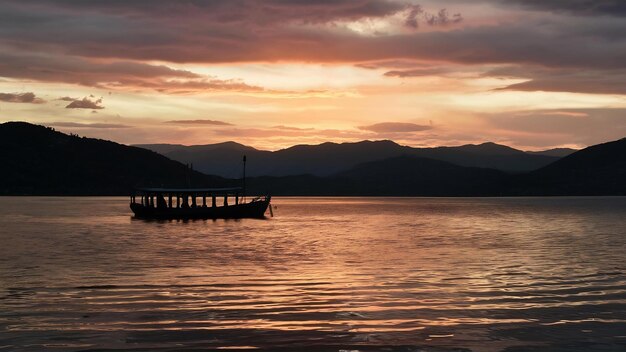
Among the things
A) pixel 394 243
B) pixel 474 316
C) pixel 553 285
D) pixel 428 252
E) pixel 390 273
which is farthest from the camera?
pixel 394 243

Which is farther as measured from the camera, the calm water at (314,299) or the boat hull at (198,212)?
the boat hull at (198,212)

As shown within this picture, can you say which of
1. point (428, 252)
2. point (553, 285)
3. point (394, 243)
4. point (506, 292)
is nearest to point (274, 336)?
point (506, 292)

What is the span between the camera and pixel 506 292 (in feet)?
91.0

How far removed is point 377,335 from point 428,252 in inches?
1204

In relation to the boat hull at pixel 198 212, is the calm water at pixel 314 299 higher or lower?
lower

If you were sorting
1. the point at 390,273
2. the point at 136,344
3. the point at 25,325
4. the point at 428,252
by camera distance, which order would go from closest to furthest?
the point at 136,344, the point at 25,325, the point at 390,273, the point at 428,252

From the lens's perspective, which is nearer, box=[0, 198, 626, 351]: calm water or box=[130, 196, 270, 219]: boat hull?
box=[0, 198, 626, 351]: calm water

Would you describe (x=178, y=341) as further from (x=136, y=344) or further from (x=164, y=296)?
(x=164, y=296)

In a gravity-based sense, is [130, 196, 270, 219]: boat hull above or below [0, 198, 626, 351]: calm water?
above

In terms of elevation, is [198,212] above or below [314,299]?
above

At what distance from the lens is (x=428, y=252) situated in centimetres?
4891

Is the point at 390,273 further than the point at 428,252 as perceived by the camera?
No

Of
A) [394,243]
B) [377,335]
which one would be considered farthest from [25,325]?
[394,243]

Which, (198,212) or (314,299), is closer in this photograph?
(314,299)
